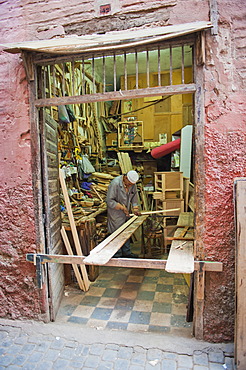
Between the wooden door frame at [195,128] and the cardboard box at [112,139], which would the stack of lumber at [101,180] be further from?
the wooden door frame at [195,128]

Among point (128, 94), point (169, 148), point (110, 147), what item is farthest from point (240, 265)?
point (110, 147)

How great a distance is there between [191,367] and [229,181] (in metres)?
2.11

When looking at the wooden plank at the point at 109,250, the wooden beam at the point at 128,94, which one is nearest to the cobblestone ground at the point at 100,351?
the wooden plank at the point at 109,250

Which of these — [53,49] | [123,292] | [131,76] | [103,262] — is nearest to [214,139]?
[103,262]

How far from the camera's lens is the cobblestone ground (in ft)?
10.6

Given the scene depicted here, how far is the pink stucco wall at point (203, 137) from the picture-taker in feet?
10.9

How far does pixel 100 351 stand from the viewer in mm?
3461

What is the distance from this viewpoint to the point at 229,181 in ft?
11.1

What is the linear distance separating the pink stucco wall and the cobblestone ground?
0.29 meters

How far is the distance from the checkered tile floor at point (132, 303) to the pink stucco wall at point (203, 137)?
0.63 metres

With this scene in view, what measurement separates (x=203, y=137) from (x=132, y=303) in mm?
2910

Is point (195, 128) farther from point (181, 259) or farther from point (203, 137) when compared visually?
point (181, 259)

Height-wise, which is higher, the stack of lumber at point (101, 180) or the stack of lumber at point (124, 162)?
the stack of lumber at point (124, 162)

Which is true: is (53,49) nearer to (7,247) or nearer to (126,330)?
(7,247)
